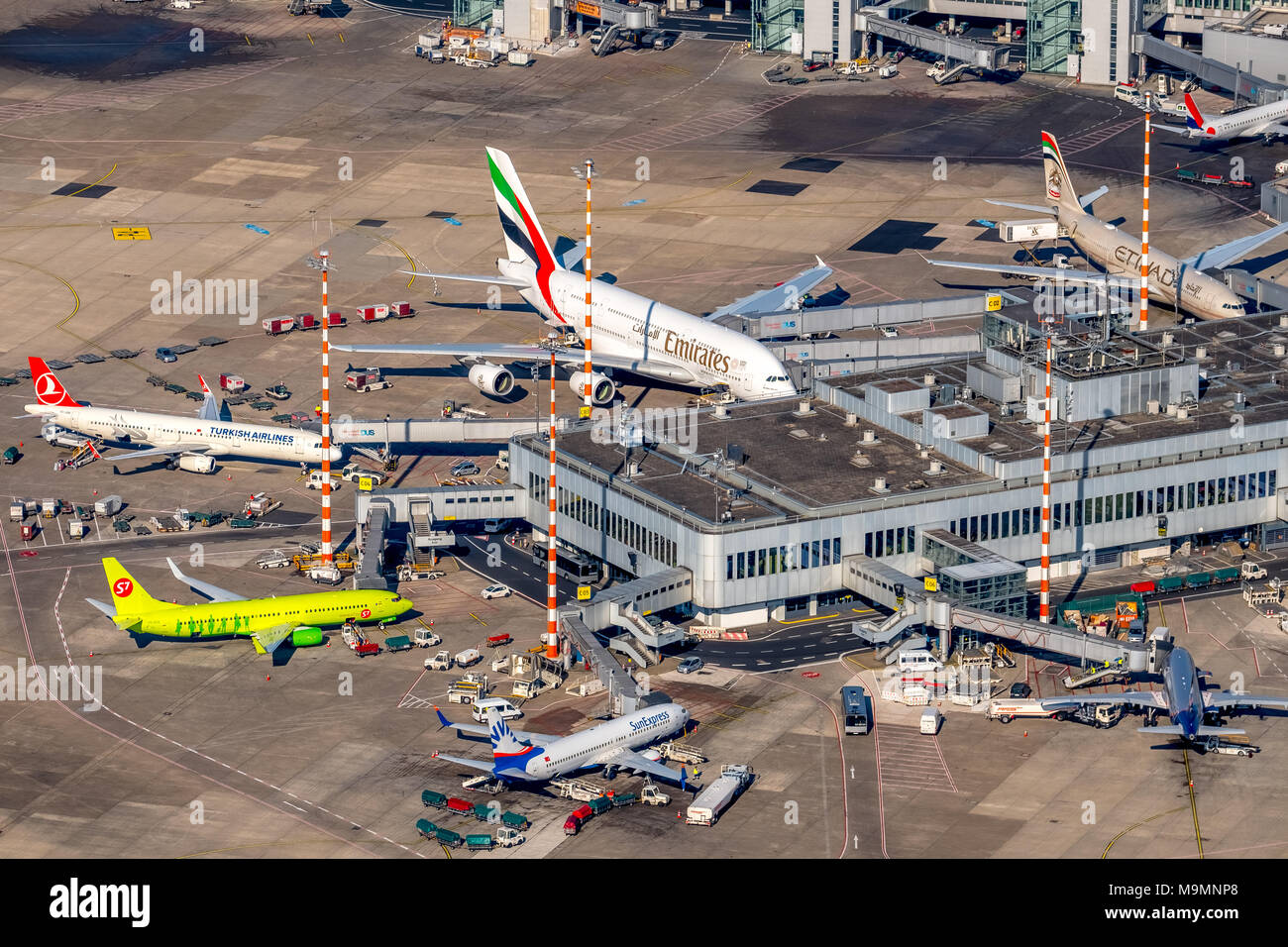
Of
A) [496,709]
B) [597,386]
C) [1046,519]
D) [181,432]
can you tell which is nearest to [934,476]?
[1046,519]

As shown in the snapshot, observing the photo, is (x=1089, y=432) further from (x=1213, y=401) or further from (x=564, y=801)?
(x=564, y=801)

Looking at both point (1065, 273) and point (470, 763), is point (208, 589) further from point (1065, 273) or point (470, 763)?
point (1065, 273)

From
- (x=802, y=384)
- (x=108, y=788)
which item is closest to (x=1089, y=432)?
(x=802, y=384)

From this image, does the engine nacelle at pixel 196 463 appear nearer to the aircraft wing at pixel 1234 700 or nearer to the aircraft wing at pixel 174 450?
the aircraft wing at pixel 174 450

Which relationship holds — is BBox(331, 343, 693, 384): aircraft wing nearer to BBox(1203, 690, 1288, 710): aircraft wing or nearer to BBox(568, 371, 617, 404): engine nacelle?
BBox(568, 371, 617, 404): engine nacelle

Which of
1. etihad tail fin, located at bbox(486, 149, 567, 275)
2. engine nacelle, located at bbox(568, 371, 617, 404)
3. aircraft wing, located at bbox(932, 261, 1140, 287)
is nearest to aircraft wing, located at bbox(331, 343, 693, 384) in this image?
engine nacelle, located at bbox(568, 371, 617, 404)

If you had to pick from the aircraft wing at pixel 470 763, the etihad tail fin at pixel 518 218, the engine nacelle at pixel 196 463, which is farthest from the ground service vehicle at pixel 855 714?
the etihad tail fin at pixel 518 218
